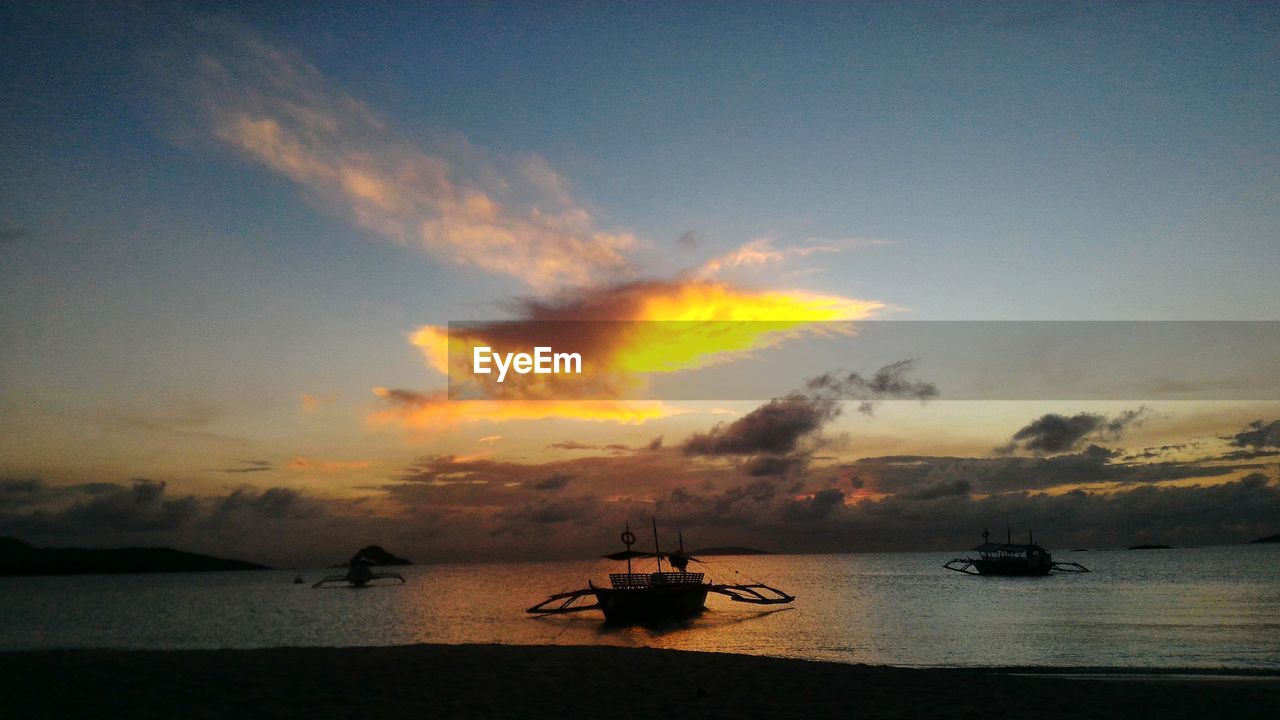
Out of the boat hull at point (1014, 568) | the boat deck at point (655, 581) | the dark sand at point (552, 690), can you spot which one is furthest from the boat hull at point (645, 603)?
the boat hull at point (1014, 568)

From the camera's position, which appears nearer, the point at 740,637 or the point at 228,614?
the point at 740,637

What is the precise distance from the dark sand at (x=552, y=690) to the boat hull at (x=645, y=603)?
32.3 m

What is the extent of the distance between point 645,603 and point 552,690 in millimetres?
37337

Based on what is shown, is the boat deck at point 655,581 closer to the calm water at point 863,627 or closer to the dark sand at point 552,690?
the calm water at point 863,627

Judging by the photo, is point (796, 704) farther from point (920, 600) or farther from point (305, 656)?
point (920, 600)

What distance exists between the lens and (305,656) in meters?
21.2

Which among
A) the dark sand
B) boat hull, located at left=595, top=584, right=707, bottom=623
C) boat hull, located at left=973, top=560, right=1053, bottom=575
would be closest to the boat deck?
boat hull, located at left=595, top=584, right=707, bottom=623

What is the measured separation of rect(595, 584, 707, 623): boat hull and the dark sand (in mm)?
32316

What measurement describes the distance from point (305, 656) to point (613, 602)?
33662 mm

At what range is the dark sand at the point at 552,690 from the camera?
596 inches

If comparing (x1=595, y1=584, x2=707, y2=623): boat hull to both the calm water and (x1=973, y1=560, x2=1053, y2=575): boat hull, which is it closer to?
the calm water

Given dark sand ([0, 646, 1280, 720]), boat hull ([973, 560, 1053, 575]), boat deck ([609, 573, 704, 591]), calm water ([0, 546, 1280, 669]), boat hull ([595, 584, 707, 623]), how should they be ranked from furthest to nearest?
1. boat hull ([973, 560, 1053, 575])
2. boat deck ([609, 573, 704, 591])
3. boat hull ([595, 584, 707, 623])
4. calm water ([0, 546, 1280, 669])
5. dark sand ([0, 646, 1280, 720])

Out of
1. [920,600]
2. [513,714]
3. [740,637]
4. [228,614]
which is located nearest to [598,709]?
[513,714]

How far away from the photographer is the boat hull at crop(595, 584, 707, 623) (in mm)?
53062
